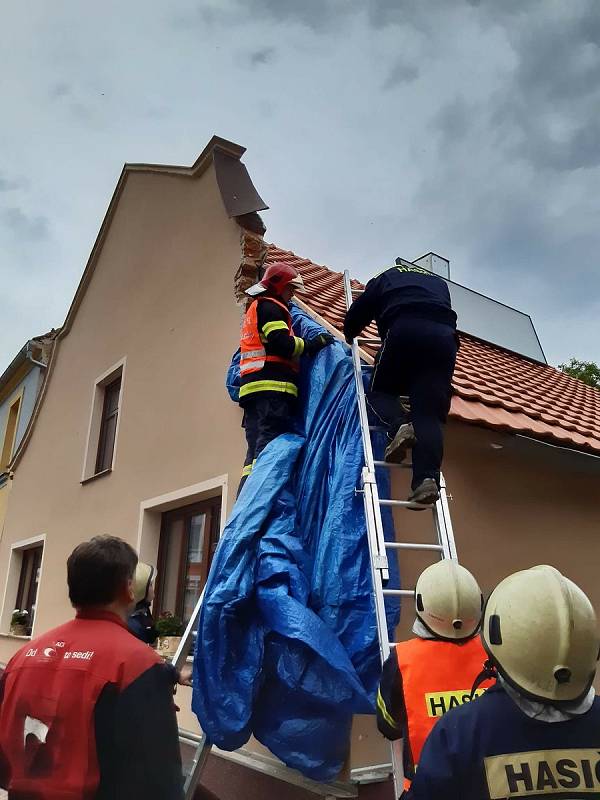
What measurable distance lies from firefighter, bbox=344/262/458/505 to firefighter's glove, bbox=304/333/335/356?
18.7 inches

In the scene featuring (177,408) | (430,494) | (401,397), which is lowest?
(430,494)

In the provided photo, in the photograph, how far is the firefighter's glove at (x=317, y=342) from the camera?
12.8 ft

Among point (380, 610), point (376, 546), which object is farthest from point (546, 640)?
point (376, 546)

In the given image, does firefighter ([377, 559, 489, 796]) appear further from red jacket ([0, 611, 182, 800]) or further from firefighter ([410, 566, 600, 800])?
red jacket ([0, 611, 182, 800])

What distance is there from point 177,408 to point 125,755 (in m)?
4.20

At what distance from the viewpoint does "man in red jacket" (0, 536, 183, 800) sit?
1.63m

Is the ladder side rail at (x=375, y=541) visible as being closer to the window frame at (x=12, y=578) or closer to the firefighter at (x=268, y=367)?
the firefighter at (x=268, y=367)

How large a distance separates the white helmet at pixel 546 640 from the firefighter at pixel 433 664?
65cm

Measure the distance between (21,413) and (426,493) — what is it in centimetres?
1037

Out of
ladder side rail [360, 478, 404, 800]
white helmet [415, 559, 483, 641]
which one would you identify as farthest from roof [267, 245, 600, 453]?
white helmet [415, 559, 483, 641]

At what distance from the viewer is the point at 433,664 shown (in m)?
2.07

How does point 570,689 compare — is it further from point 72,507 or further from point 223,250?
point 72,507

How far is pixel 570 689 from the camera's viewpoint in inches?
53.1

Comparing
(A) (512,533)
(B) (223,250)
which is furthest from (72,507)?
(A) (512,533)
